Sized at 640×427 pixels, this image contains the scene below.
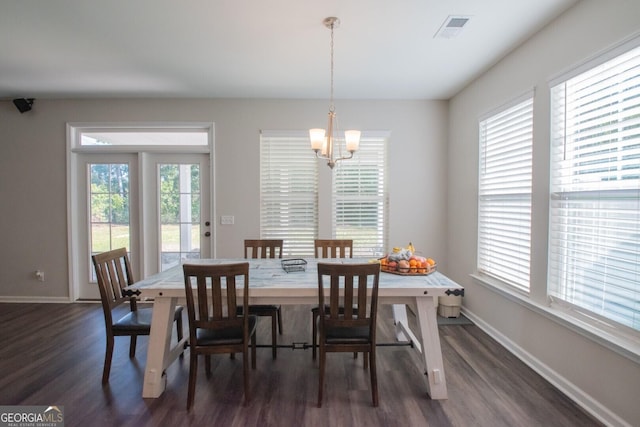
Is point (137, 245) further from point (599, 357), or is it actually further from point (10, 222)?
point (599, 357)

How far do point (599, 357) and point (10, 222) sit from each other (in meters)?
6.19

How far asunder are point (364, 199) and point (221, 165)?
1922 mm

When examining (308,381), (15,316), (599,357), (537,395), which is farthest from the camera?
(15,316)

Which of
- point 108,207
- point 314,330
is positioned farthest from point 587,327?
point 108,207

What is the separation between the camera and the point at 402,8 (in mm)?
2105

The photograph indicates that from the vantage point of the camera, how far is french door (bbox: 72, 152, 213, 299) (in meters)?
3.99

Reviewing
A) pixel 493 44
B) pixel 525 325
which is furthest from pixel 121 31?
pixel 525 325

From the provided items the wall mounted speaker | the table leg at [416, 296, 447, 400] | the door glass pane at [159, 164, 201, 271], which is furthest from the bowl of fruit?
the wall mounted speaker

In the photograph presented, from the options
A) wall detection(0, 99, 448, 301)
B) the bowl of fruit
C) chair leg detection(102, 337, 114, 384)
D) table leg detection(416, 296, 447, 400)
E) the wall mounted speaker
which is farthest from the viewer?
wall detection(0, 99, 448, 301)

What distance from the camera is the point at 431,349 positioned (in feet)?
6.81

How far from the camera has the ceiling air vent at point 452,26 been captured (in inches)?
87.3

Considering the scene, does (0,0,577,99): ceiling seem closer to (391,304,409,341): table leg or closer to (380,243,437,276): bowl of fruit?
(380,243,437,276): bowl of fruit

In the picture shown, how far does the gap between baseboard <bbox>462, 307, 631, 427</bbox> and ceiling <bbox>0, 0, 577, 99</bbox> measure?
259cm

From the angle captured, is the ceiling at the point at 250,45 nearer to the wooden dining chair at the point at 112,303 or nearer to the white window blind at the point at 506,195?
the white window blind at the point at 506,195
